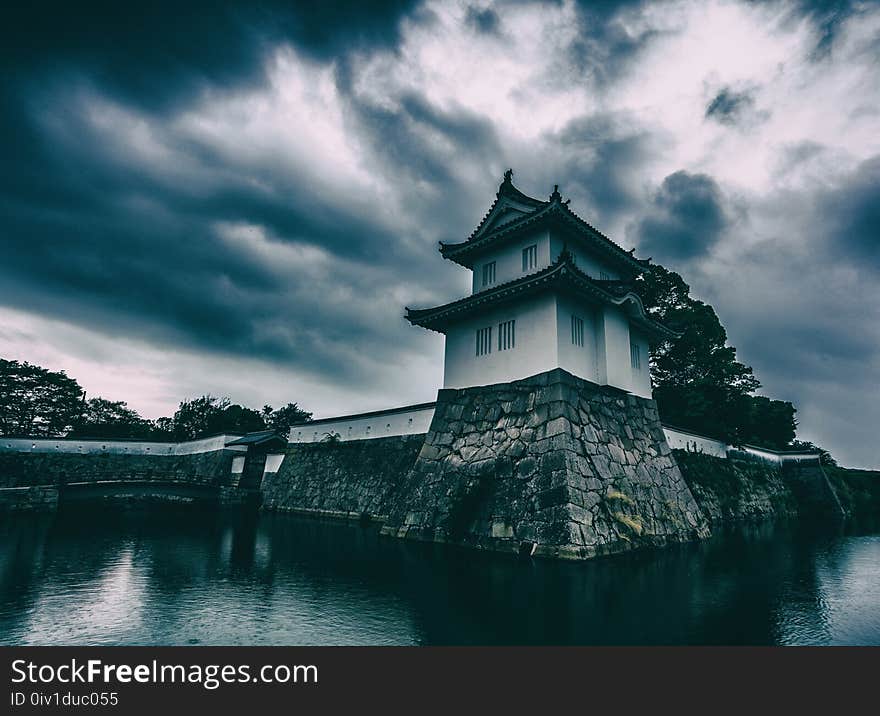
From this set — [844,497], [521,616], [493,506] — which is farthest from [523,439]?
[844,497]

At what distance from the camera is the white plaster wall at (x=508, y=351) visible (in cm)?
1384

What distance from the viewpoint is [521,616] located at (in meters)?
6.46

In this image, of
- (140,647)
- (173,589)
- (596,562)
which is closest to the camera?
(140,647)

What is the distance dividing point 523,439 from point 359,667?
9.26 metres

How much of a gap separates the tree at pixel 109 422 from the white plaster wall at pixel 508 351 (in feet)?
110

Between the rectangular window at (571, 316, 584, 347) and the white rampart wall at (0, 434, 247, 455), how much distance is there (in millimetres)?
20952

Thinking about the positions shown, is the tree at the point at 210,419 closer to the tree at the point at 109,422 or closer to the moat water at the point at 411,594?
the tree at the point at 109,422

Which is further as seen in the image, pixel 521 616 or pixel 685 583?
pixel 685 583

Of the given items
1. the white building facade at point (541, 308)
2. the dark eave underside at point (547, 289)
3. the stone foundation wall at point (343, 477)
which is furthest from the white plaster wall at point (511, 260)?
the stone foundation wall at point (343, 477)

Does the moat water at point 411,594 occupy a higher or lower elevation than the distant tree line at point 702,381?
lower

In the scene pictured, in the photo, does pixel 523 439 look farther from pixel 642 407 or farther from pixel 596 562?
pixel 642 407

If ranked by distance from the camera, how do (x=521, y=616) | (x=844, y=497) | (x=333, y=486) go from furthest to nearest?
(x=844, y=497), (x=333, y=486), (x=521, y=616)

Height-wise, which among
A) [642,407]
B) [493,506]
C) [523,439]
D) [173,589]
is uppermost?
[642,407]

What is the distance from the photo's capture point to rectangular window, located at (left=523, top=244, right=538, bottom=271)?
1585cm
